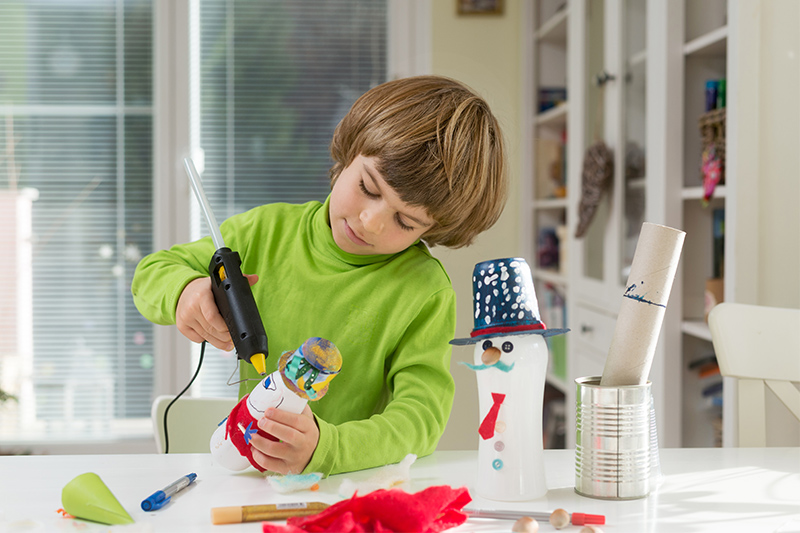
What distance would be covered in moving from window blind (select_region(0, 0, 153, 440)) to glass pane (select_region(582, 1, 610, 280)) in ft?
5.39

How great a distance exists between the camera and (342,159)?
37.9 inches

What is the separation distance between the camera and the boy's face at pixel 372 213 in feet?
2.77

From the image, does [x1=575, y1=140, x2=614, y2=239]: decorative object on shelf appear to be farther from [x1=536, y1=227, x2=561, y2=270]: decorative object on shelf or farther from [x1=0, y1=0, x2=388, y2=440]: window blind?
[x1=0, y1=0, x2=388, y2=440]: window blind

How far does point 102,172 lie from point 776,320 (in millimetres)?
2422

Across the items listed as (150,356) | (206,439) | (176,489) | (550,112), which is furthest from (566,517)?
(150,356)

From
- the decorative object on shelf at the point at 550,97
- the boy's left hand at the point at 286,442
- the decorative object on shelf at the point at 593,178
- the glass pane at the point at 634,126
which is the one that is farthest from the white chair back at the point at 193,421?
the decorative object on shelf at the point at 550,97

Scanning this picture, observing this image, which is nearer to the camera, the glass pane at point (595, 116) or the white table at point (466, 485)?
the white table at point (466, 485)

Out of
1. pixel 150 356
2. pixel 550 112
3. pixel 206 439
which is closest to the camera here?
pixel 206 439

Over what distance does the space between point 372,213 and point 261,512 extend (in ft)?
1.24

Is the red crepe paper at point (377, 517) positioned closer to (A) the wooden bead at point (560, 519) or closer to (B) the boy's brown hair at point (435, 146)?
(A) the wooden bead at point (560, 519)

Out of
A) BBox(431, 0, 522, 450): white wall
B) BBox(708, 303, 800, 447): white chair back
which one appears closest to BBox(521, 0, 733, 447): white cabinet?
BBox(431, 0, 522, 450): white wall

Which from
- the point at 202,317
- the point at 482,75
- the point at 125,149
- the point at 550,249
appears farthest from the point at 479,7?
the point at 202,317

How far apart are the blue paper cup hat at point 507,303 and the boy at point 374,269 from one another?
0.21 m

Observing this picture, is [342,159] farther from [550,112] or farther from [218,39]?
[218,39]
